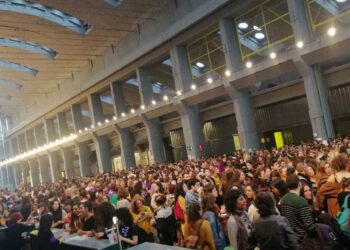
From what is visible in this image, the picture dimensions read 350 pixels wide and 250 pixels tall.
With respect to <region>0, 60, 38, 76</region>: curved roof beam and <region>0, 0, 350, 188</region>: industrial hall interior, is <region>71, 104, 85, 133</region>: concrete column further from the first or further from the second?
<region>0, 60, 38, 76</region>: curved roof beam

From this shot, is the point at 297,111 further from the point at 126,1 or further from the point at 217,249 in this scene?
the point at 217,249

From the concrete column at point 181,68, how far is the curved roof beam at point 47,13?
6.95m

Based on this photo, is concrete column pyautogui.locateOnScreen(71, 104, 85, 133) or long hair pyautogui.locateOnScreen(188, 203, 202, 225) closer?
long hair pyautogui.locateOnScreen(188, 203, 202, 225)

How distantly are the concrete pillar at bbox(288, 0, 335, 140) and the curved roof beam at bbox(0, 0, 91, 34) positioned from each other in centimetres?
1493

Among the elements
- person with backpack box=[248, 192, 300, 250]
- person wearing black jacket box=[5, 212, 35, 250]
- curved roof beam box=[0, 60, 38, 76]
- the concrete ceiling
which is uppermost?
curved roof beam box=[0, 60, 38, 76]

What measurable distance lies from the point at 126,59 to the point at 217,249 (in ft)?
78.9

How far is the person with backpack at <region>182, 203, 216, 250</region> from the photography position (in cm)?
468

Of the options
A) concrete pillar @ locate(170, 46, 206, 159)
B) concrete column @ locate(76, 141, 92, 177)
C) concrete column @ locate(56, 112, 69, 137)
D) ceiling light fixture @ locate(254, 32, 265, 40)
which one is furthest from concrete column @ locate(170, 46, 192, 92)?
concrete column @ locate(56, 112, 69, 137)

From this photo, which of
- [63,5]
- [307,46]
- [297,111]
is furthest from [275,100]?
[63,5]

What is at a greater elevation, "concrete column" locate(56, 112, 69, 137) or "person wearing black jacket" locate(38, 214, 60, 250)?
"concrete column" locate(56, 112, 69, 137)

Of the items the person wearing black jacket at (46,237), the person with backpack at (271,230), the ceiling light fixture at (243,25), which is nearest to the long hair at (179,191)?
the person wearing black jacket at (46,237)

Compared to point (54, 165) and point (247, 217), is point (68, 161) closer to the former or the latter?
point (54, 165)

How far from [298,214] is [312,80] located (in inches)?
601

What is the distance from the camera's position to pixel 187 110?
2472 centimetres
